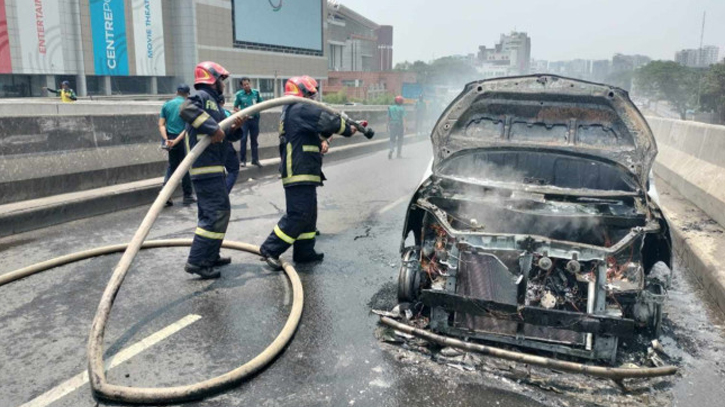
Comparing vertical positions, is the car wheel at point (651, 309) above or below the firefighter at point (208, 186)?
below

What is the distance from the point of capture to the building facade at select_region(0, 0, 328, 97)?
111 feet

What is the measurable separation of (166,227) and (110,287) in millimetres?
3398

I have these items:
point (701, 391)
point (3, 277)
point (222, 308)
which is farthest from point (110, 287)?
point (701, 391)

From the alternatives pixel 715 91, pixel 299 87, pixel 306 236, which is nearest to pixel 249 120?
pixel 299 87

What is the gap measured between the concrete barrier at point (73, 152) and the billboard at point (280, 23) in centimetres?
4213

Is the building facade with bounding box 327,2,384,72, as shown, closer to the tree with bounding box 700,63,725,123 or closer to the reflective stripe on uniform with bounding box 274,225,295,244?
the tree with bounding box 700,63,725,123

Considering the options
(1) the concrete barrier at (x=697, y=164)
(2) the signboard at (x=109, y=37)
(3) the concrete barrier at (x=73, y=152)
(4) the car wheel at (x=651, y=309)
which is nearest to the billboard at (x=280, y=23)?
(2) the signboard at (x=109, y=37)

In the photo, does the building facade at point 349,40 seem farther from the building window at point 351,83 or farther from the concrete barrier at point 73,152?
the concrete barrier at point 73,152

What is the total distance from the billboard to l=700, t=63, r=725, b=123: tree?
1462 inches

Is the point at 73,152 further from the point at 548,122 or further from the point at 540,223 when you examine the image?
the point at 540,223

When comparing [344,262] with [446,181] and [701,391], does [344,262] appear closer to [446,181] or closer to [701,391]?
[446,181]

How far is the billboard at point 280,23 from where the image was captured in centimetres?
4947

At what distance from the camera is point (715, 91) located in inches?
1331

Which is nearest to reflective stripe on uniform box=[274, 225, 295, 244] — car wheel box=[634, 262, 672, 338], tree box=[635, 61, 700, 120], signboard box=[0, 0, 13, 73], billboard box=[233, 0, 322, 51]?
car wheel box=[634, 262, 672, 338]
